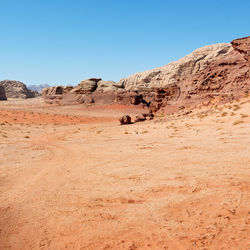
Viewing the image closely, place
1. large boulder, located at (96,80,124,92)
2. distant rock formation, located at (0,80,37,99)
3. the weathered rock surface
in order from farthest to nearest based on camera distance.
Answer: distant rock formation, located at (0,80,37,99) → the weathered rock surface → large boulder, located at (96,80,124,92)

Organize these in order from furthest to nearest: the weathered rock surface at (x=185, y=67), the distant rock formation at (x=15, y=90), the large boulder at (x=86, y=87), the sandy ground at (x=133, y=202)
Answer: the distant rock formation at (x=15, y=90)
the weathered rock surface at (x=185, y=67)
the large boulder at (x=86, y=87)
the sandy ground at (x=133, y=202)

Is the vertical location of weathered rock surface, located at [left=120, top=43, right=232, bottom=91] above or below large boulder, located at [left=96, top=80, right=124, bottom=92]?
above

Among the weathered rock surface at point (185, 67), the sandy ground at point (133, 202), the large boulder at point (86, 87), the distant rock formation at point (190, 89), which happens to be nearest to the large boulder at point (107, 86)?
the distant rock formation at point (190, 89)

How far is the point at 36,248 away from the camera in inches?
113

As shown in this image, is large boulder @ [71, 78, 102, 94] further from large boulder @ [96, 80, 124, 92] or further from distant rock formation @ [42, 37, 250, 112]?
large boulder @ [96, 80, 124, 92]

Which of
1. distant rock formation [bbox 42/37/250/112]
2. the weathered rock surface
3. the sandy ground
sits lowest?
the sandy ground

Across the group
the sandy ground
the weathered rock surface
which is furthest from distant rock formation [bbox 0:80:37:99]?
the sandy ground

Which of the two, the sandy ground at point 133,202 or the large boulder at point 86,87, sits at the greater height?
the large boulder at point 86,87

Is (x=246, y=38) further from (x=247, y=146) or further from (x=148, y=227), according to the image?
(x=148, y=227)

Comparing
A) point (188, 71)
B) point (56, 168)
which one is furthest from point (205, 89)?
point (188, 71)

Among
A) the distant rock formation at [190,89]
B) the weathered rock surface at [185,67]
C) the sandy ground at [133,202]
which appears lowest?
the sandy ground at [133,202]

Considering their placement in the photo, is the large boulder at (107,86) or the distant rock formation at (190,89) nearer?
the distant rock formation at (190,89)

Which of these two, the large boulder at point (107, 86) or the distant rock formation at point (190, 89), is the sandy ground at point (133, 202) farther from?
the large boulder at point (107, 86)

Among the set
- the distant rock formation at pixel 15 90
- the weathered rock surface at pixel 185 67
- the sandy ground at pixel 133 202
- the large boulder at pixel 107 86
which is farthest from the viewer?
the distant rock formation at pixel 15 90
